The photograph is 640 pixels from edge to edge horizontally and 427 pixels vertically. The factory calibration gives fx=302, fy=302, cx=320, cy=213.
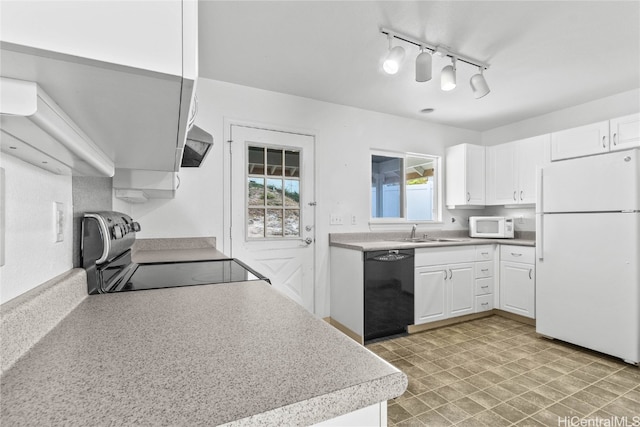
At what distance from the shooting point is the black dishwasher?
273 cm

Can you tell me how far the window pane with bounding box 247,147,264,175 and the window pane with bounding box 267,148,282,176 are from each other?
0.07 metres

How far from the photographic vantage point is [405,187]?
3758mm

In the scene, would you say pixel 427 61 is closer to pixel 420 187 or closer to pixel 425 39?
pixel 425 39

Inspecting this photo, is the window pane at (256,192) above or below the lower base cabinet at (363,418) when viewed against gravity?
above

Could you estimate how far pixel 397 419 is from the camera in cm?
168

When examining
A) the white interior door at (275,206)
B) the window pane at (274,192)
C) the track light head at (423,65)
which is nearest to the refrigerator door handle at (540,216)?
the track light head at (423,65)

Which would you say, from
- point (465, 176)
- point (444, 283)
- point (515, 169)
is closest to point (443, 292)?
point (444, 283)

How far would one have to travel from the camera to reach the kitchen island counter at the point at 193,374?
1.22 ft

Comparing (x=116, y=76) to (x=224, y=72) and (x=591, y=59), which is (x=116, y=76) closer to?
(x=224, y=72)

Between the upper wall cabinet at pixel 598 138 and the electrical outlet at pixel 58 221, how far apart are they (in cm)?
372

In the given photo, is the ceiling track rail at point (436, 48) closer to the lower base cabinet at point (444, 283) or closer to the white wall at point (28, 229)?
the lower base cabinet at point (444, 283)

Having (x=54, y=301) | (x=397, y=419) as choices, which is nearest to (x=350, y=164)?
(x=397, y=419)

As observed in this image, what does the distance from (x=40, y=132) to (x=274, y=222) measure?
8.19 feet

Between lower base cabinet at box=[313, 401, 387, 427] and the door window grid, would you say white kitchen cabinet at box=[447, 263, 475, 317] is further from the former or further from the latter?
lower base cabinet at box=[313, 401, 387, 427]
